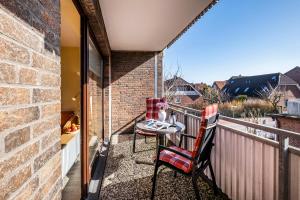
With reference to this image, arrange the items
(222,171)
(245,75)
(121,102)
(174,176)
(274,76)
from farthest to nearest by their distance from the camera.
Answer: (245,75) → (274,76) → (121,102) → (174,176) → (222,171)

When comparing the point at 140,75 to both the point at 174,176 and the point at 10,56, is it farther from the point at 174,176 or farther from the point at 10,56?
the point at 10,56

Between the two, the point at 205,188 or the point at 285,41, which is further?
the point at 285,41

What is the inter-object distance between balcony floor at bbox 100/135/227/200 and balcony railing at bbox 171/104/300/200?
328 millimetres

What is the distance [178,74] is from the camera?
12.6 metres

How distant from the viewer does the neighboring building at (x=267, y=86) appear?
22.7m

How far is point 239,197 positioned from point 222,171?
389 millimetres

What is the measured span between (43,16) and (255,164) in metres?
2.12

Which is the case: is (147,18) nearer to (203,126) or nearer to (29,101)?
(203,126)

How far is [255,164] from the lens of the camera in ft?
6.77

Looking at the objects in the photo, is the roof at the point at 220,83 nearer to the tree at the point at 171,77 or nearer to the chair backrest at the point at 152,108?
the tree at the point at 171,77

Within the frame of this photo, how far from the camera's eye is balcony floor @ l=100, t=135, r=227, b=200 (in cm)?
266

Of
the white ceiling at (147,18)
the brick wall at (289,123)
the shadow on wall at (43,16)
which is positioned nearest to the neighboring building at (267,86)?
the brick wall at (289,123)

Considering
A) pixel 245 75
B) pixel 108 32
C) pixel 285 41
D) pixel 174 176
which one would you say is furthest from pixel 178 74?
pixel 245 75

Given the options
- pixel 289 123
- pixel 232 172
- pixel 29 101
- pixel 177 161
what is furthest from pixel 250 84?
pixel 29 101
